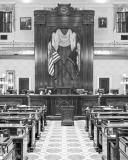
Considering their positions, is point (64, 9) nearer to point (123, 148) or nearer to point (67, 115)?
point (67, 115)

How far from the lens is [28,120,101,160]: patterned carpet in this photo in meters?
5.81

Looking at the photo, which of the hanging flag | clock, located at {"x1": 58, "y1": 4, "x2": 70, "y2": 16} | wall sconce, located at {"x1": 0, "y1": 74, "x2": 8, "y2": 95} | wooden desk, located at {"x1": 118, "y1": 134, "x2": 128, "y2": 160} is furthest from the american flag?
wooden desk, located at {"x1": 118, "y1": 134, "x2": 128, "y2": 160}

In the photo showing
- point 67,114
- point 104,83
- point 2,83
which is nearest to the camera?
point 67,114

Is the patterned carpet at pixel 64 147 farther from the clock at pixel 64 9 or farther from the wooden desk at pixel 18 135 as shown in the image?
the clock at pixel 64 9

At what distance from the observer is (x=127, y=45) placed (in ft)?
59.0

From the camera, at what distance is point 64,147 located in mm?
6668

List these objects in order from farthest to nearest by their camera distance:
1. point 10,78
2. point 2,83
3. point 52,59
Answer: point 10,78 < point 52,59 < point 2,83

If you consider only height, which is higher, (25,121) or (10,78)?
(10,78)

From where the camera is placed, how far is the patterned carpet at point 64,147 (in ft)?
19.1

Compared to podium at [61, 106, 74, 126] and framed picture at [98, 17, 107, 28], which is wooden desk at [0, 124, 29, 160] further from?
framed picture at [98, 17, 107, 28]

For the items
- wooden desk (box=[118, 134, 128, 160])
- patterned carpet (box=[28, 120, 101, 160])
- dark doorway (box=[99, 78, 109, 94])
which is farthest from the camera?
dark doorway (box=[99, 78, 109, 94])

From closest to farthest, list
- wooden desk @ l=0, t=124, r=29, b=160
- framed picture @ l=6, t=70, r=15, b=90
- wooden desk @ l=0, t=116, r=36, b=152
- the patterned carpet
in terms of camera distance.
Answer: wooden desk @ l=0, t=124, r=29, b=160
wooden desk @ l=0, t=116, r=36, b=152
the patterned carpet
framed picture @ l=6, t=70, r=15, b=90

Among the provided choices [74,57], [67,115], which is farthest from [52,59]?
[67,115]

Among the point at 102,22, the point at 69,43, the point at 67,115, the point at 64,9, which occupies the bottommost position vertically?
the point at 67,115
